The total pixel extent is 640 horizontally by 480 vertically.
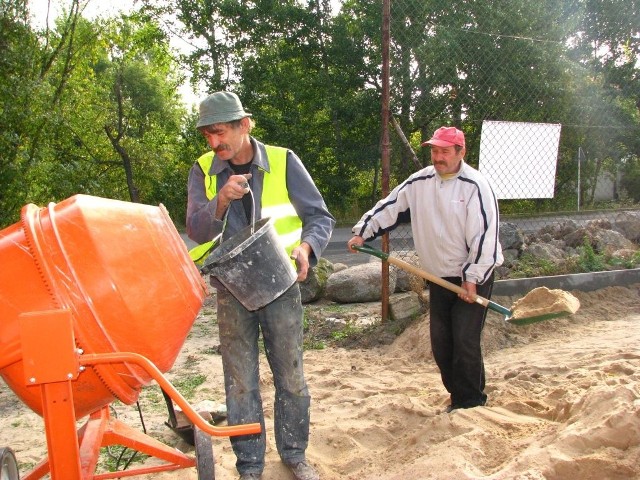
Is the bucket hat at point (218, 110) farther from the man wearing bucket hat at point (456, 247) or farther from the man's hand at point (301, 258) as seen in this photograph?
the man wearing bucket hat at point (456, 247)

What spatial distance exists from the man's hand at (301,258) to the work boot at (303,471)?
34.0 inches

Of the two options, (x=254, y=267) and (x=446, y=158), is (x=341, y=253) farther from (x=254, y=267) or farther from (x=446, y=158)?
(x=254, y=267)

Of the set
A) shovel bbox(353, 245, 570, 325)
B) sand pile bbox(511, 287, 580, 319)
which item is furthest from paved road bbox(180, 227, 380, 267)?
shovel bbox(353, 245, 570, 325)

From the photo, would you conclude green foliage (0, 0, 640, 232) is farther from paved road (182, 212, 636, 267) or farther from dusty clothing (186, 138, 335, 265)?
dusty clothing (186, 138, 335, 265)

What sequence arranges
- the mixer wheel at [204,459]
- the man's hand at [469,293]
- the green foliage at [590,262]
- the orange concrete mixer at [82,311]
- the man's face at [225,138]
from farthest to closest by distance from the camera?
the green foliage at [590,262] < the man's hand at [469,293] < the man's face at [225,138] < the mixer wheel at [204,459] < the orange concrete mixer at [82,311]

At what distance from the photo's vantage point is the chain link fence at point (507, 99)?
20.9ft

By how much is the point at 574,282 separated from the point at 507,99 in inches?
82.5

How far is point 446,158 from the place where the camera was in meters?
3.73

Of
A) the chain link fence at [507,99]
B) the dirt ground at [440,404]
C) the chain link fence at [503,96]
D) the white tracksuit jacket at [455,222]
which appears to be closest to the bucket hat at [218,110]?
the white tracksuit jacket at [455,222]

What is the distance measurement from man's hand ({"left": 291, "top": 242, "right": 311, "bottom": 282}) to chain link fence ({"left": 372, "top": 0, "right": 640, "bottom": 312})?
287 centimetres

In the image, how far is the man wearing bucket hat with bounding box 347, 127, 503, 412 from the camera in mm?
3697

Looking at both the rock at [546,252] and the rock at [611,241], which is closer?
the rock at [546,252]

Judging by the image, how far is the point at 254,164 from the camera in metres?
3.00

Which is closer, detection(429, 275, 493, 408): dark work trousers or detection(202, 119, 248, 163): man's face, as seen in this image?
detection(202, 119, 248, 163): man's face
